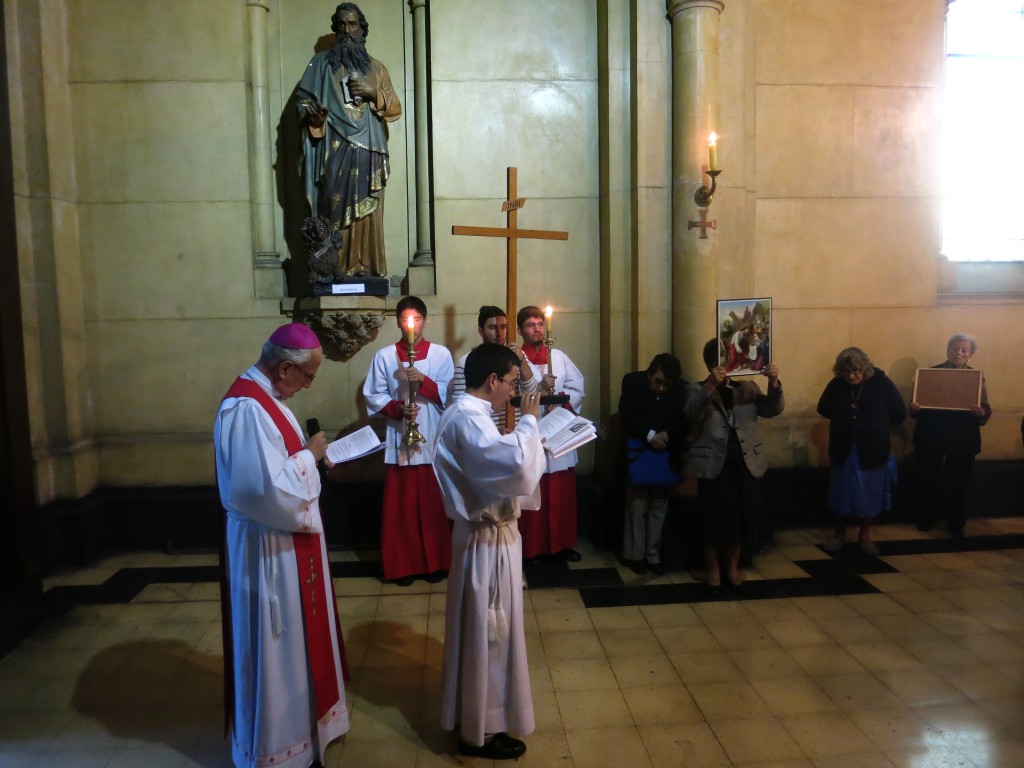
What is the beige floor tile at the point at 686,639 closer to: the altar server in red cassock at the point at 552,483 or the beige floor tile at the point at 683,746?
the beige floor tile at the point at 683,746

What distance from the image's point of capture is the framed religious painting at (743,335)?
15.5ft

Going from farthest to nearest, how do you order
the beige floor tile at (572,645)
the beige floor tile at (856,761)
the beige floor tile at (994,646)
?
the beige floor tile at (572,645) → the beige floor tile at (994,646) → the beige floor tile at (856,761)

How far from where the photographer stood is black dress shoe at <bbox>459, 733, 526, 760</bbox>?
3248mm

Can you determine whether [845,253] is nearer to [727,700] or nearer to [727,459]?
[727,459]

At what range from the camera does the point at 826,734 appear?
3443mm

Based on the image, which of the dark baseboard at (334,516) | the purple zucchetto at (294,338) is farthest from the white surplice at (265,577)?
the dark baseboard at (334,516)

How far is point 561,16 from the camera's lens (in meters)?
6.22

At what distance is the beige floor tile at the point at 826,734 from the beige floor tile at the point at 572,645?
1118 mm

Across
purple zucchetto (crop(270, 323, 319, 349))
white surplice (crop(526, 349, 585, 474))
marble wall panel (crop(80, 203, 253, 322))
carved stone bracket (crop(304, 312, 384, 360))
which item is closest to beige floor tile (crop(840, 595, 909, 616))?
white surplice (crop(526, 349, 585, 474))

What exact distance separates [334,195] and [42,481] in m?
3.16

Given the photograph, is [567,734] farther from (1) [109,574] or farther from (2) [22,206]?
Result: (2) [22,206]

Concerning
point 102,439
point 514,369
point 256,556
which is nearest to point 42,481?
point 102,439

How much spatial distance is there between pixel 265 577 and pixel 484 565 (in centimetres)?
88

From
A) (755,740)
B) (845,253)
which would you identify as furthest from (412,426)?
(845,253)
